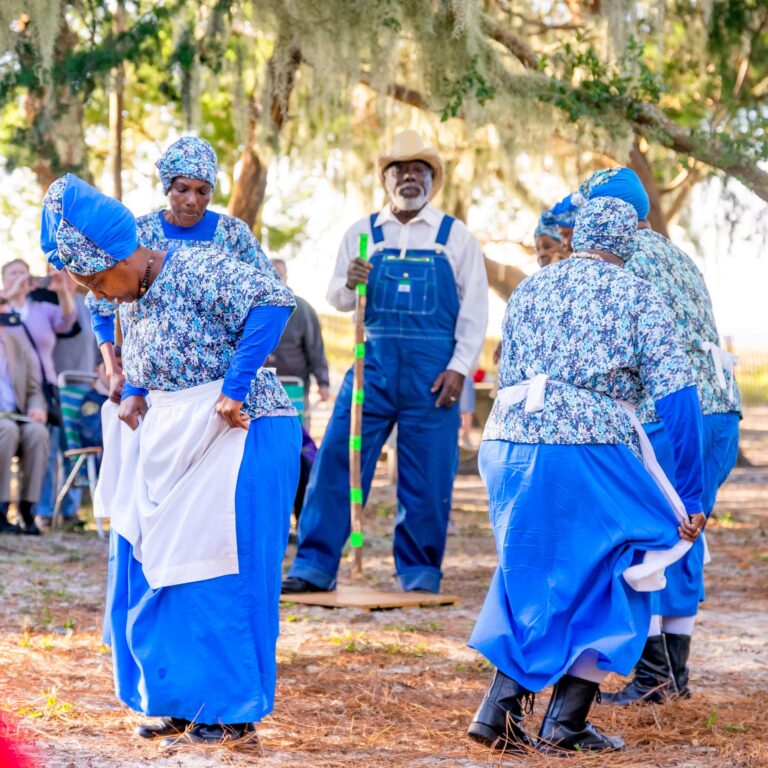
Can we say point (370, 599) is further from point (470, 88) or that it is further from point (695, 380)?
point (470, 88)

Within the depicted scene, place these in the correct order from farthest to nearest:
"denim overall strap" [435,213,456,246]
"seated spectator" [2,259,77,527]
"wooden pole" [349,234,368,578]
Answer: "seated spectator" [2,259,77,527] → "denim overall strap" [435,213,456,246] → "wooden pole" [349,234,368,578]

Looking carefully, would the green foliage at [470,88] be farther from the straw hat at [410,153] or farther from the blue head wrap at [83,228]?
the blue head wrap at [83,228]

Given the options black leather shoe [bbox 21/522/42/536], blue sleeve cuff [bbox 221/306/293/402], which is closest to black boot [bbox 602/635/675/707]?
blue sleeve cuff [bbox 221/306/293/402]

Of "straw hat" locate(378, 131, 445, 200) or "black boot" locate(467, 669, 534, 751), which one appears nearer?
"black boot" locate(467, 669, 534, 751)

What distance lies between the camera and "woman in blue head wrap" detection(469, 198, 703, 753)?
3975 millimetres

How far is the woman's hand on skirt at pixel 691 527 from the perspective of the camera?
13.2ft

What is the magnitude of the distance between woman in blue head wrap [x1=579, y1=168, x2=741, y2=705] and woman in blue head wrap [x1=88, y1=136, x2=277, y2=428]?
1371 millimetres

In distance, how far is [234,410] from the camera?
395 centimetres

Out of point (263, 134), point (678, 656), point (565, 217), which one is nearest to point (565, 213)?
point (565, 217)

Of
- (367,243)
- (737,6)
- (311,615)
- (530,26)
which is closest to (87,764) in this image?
(311,615)

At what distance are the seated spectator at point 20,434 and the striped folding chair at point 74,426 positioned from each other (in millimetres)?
179

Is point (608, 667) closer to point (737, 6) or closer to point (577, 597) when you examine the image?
point (577, 597)

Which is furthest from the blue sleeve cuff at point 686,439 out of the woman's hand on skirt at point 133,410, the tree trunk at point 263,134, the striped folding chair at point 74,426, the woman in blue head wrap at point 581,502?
the tree trunk at point 263,134

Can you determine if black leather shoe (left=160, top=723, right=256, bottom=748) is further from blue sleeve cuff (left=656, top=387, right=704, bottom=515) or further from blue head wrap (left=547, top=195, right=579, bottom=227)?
blue head wrap (left=547, top=195, right=579, bottom=227)
